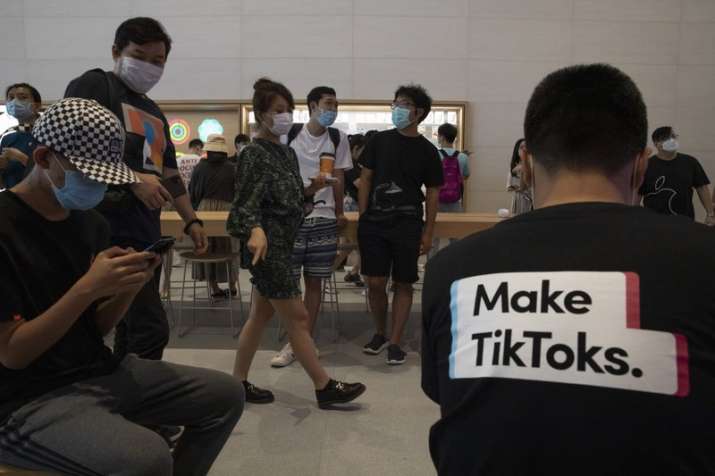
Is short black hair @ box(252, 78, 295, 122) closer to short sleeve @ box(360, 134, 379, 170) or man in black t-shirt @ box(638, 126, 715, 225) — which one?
short sleeve @ box(360, 134, 379, 170)

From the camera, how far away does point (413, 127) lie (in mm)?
3387

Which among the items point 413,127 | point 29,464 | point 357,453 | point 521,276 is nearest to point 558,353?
point 521,276

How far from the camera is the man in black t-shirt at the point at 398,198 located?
3324 mm

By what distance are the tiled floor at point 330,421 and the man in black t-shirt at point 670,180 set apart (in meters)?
2.61

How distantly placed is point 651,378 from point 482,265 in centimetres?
28

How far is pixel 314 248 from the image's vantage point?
327 centimetres

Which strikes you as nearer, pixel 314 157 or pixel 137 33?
pixel 137 33

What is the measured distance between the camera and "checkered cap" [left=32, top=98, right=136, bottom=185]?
1.33 m

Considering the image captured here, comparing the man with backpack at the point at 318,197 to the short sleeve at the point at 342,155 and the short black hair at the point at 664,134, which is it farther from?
the short black hair at the point at 664,134

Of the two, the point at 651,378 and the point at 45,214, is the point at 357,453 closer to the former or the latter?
the point at 45,214

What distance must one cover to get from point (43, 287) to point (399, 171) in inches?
90.6

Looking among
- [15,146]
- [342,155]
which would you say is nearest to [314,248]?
[342,155]

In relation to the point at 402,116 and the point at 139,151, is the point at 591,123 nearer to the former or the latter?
the point at 139,151

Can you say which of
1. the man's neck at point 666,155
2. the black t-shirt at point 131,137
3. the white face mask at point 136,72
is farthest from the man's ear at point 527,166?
the man's neck at point 666,155
